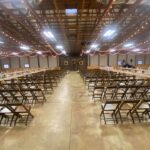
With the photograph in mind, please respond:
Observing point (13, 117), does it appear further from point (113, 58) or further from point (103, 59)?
point (113, 58)

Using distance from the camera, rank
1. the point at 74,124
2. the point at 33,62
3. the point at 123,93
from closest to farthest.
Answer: the point at 74,124 < the point at 123,93 < the point at 33,62

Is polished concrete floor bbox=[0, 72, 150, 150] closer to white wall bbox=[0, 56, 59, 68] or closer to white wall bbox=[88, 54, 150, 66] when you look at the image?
white wall bbox=[88, 54, 150, 66]

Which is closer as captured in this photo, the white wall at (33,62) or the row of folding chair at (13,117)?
the row of folding chair at (13,117)

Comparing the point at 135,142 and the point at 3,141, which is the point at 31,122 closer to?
the point at 3,141

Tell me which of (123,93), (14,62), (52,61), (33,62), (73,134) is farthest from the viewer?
(52,61)

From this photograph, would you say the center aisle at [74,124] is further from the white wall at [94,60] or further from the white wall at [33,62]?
the white wall at [33,62]

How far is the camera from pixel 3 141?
3.96 m

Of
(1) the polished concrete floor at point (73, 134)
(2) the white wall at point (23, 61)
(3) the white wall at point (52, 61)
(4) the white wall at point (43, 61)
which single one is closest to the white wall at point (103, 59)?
(3) the white wall at point (52, 61)

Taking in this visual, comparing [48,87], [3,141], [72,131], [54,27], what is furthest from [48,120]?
[54,27]

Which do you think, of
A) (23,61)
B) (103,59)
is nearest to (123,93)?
(103,59)

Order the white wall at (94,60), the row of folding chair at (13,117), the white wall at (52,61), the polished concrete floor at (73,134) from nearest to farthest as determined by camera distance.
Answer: the polished concrete floor at (73,134), the row of folding chair at (13,117), the white wall at (94,60), the white wall at (52,61)

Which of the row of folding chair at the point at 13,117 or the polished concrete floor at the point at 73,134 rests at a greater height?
the row of folding chair at the point at 13,117

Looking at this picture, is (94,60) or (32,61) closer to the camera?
(94,60)

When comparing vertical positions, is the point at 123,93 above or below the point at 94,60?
below
